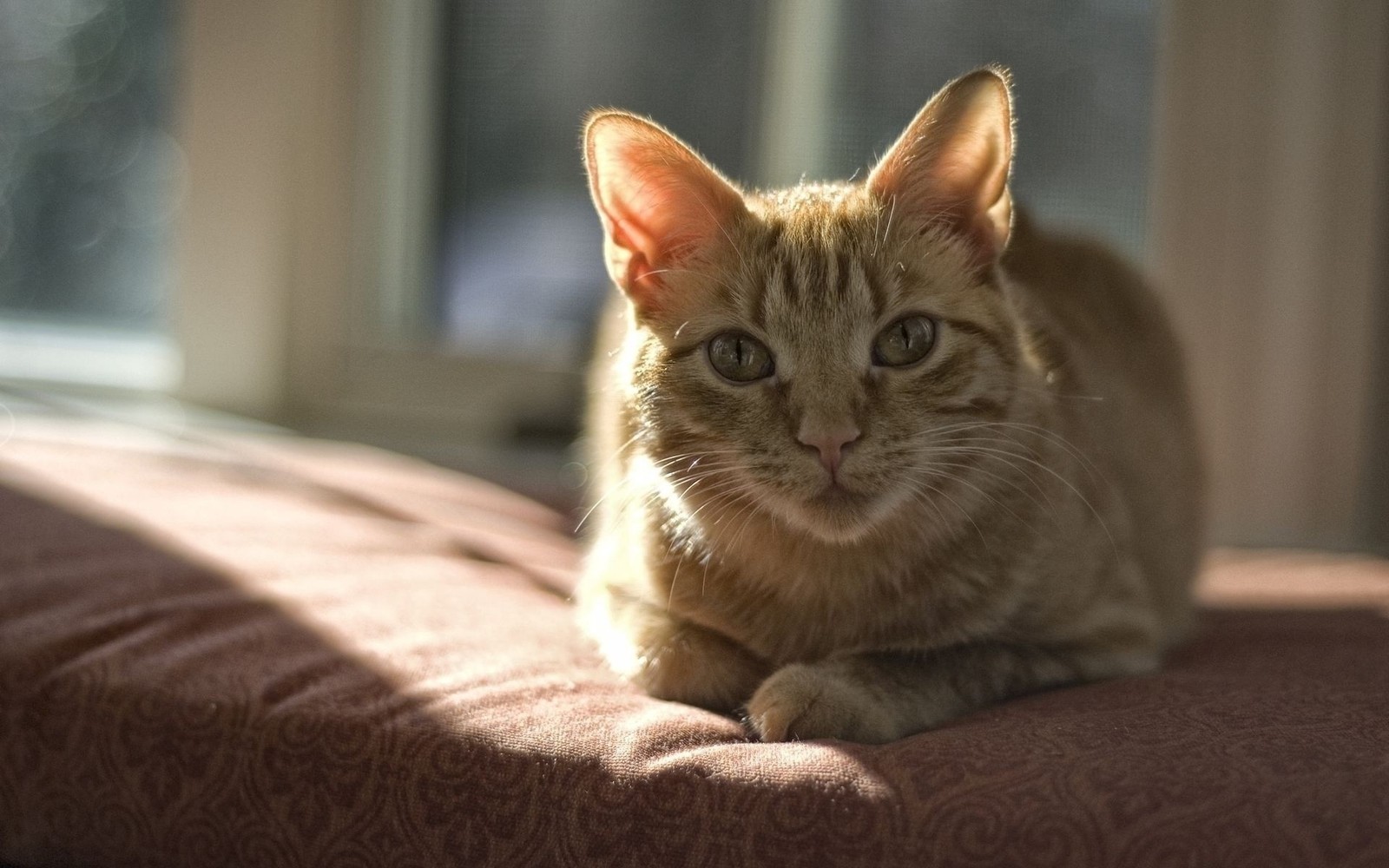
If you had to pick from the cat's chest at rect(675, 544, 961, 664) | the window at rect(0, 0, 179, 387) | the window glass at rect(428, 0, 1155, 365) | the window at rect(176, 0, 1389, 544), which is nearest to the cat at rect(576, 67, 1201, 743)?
the cat's chest at rect(675, 544, 961, 664)

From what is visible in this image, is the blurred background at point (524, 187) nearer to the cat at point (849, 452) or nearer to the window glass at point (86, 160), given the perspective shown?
the window glass at point (86, 160)

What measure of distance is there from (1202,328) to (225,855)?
188 cm

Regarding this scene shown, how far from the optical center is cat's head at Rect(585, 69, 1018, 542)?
1.18m

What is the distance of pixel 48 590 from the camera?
145cm

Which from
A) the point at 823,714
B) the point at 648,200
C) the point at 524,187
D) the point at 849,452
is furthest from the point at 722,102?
the point at 823,714

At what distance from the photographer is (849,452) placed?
1154 millimetres

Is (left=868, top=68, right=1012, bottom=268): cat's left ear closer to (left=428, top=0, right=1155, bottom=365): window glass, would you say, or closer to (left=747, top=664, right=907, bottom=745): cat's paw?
(left=747, top=664, right=907, bottom=745): cat's paw

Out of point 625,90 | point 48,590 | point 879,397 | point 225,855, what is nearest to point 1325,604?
→ point 879,397

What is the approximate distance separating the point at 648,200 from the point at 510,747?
0.59 meters

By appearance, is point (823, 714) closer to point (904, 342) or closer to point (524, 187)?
point (904, 342)

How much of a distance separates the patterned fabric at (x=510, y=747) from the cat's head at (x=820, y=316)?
239 millimetres

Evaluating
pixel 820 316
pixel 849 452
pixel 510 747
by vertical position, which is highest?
pixel 820 316

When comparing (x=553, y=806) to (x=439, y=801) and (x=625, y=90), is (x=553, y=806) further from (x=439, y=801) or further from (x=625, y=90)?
(x=625, y=90)

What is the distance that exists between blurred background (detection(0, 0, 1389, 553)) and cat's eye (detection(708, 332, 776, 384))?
3.65ft
